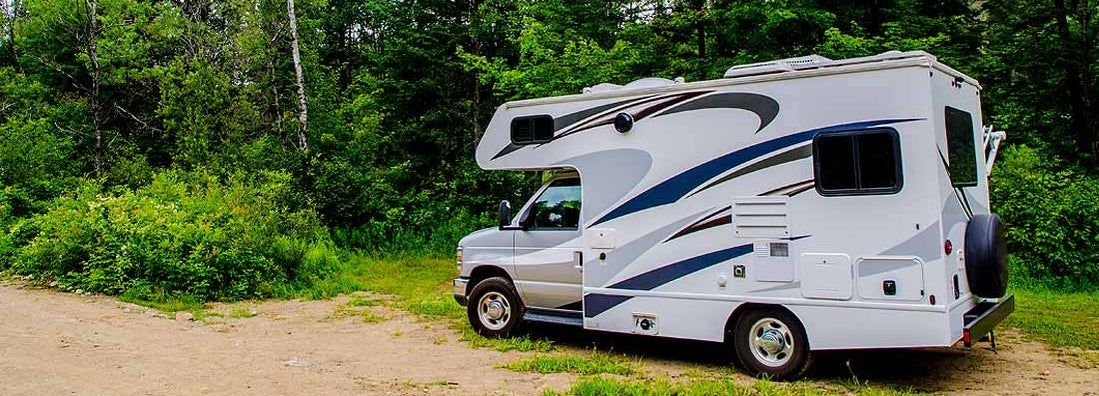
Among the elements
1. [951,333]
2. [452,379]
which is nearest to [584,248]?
[452,379]

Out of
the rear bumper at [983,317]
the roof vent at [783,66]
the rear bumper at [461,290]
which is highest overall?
the roof vent at [783,66]

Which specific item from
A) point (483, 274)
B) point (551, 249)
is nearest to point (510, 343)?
point (483, 274)

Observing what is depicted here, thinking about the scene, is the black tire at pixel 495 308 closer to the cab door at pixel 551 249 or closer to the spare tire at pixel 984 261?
the cab door at pixel 551 249

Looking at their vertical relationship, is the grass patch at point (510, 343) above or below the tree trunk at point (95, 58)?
below

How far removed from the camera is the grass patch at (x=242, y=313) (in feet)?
33.5

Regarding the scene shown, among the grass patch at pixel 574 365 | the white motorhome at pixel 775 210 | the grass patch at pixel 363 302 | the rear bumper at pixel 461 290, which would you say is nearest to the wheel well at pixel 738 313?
the white motorhome at pixel 775 210

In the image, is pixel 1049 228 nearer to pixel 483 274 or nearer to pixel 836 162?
pixel 836 162

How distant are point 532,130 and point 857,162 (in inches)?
134

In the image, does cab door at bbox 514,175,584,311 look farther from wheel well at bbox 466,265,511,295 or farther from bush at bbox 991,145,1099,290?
bush at bbox 991,145,1099,290

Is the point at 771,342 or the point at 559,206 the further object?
the point at 559,206

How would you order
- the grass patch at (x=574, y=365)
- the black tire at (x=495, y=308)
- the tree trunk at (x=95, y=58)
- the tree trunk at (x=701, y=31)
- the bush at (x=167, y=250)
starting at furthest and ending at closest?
1. the tree trunk at (x=95, y=58)
2. the tree trunk at (x=701, y=31)
3. the bush at (x=167, y=250)
4. the black tire at (x=495, y=308)
5. the grass patch at (x=574, y=365)

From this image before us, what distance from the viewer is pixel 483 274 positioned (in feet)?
29.1

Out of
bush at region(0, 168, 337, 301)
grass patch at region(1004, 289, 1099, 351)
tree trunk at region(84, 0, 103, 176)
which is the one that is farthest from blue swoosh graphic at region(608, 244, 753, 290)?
tree trunk at region(84, 0, 103, 176)

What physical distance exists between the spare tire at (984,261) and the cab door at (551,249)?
3575mm
